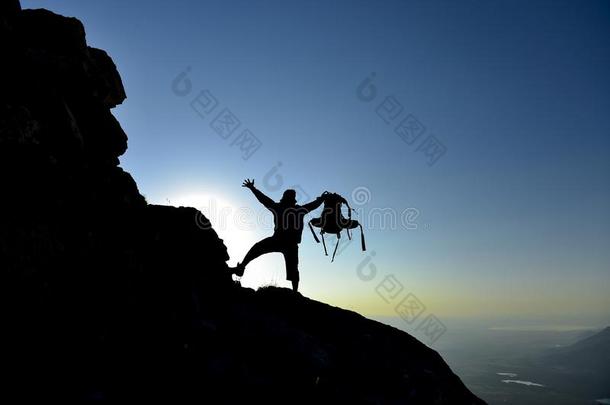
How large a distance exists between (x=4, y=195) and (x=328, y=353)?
8.52 meters

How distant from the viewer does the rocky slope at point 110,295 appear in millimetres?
6074

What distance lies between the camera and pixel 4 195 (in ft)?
21.1

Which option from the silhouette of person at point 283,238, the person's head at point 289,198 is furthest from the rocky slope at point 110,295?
the person's head at point 289,198

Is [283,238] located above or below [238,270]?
above

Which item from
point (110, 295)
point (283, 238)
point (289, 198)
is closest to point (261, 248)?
point (283, 238)

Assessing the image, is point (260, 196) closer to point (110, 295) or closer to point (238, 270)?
point (238, 270)

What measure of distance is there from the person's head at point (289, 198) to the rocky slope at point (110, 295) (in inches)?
124

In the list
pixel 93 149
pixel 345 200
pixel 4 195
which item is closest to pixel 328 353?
pixel 345 200

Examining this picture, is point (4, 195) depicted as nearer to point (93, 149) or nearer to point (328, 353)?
point (93, 149)

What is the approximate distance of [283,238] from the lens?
12898 mm

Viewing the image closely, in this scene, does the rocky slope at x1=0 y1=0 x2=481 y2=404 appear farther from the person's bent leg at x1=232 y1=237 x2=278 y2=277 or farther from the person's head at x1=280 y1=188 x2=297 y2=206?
the person's head at x1=280 y1=188 x2=297 y2=206

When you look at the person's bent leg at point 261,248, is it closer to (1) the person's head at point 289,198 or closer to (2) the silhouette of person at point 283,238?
(2) the silhouette of person at point 283,238

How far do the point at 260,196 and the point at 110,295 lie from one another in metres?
6.47

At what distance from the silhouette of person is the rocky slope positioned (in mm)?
938
